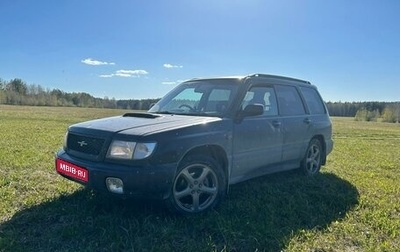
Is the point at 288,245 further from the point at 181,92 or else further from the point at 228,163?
the point at 181,92

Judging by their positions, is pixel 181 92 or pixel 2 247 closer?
pixel 2 247

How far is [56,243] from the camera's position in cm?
327

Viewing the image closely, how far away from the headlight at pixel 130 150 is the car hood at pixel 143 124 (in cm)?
12

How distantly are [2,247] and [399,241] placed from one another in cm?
408

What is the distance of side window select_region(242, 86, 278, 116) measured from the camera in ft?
15.6

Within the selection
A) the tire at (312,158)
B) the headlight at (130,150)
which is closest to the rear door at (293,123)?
the tire at (312,158)

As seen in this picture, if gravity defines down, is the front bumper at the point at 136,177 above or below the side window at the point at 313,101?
below

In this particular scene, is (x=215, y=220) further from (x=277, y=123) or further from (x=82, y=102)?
(x=82, y=102)

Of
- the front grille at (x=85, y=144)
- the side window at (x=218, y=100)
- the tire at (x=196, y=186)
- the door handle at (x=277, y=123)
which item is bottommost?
the tire at (x=196, y=186)

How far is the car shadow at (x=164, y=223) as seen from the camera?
10.8 ft

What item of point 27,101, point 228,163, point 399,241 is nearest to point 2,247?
point 228,163

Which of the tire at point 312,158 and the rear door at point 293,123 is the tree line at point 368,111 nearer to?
the tire at point 312,158

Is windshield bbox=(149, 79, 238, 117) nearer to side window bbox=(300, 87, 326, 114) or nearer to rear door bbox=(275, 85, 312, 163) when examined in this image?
rear door bbox=(275, 85, 312, 163)

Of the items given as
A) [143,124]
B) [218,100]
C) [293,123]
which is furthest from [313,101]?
[143,124]
